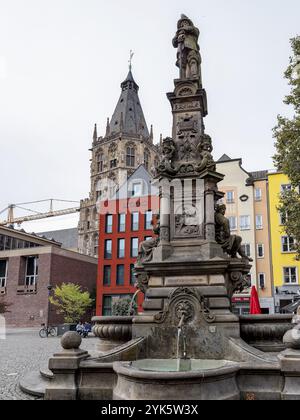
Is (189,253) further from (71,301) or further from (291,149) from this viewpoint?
(71,301)

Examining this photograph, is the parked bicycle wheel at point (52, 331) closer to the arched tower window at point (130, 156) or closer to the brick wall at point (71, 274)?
the brick wall at point (71, 274)

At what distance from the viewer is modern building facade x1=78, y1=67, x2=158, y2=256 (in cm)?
9388

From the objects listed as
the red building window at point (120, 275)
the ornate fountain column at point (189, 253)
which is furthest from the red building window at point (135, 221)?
the ornate fountain column at point (189, 253)

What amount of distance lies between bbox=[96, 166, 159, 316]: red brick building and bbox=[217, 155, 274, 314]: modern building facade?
10.9 meters

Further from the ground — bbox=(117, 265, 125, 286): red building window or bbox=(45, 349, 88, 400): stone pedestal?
bbox=(117, 265, 125, 286): red building window

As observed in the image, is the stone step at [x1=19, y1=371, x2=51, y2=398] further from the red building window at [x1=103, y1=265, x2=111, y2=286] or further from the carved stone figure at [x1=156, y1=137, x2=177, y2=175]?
the red building window at [x1=103, y1=265, x2=111, y2=286]

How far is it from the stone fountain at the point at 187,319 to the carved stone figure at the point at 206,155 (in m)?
0.02

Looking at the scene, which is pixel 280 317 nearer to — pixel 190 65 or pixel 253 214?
pixel 190 65

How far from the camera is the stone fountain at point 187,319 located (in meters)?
6.17

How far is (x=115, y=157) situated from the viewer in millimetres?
99188

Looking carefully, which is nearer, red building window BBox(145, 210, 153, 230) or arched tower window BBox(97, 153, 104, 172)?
red building window BBox(145, 210, 153, 230)

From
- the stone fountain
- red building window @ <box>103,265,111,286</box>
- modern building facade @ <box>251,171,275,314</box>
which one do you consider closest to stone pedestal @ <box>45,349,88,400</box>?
the stone fountain

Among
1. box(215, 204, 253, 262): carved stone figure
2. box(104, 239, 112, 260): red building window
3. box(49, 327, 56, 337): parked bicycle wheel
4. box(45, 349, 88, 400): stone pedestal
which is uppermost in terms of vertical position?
box(104, 239, 112, 260): red building window
